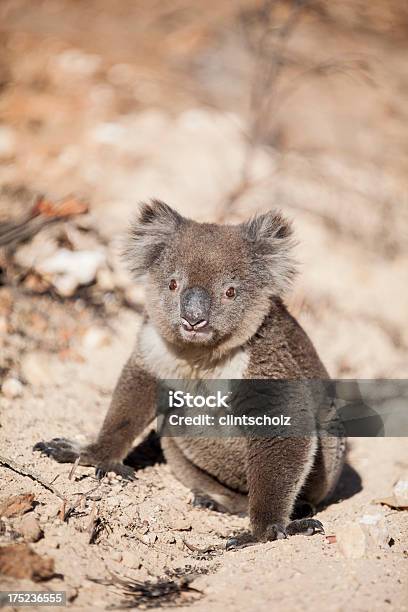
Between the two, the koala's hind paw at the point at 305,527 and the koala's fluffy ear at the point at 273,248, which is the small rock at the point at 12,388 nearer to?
the koala's fluffy ear at the point at 273,248

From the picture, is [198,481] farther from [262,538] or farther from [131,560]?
[131,560]

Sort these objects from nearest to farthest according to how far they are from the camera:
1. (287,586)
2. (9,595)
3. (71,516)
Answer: (9,595)
(287,586)
(71,516)

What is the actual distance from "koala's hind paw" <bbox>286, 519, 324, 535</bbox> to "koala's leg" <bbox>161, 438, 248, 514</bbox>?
0.78 meters

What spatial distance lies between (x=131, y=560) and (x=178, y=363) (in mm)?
1349

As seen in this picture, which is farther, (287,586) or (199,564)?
(199,564)

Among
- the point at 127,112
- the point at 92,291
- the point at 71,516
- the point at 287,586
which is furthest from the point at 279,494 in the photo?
the point at 127,112

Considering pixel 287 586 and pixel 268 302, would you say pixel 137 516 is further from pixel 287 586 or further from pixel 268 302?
pixel 268 302

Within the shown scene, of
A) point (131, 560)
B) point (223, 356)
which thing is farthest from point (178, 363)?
Answer: point (131, 560)

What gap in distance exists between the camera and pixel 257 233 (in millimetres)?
4652

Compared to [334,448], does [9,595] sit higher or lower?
higher

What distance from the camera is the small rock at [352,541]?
3.63 m

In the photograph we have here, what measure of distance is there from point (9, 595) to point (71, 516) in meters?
0.88

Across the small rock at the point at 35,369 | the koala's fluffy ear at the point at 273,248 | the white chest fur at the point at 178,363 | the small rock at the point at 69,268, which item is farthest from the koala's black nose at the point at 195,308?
the small rock at the point at 69,268

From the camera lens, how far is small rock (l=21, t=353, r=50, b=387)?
5.65 metres
